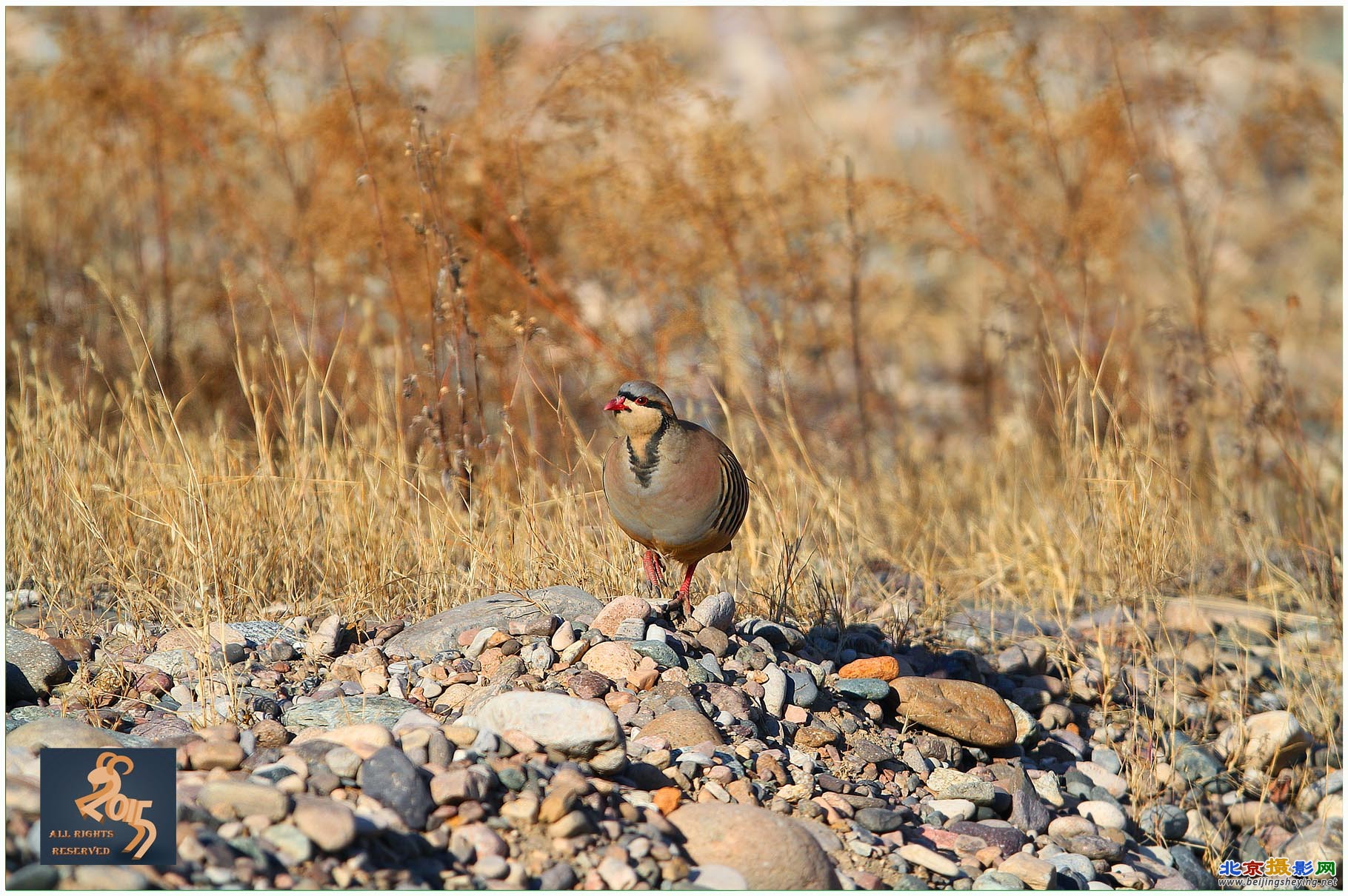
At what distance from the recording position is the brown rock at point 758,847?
8.88 ft

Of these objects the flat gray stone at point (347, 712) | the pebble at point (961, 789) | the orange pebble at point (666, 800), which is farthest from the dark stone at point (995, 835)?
the flat gray stone at point (347, 712)

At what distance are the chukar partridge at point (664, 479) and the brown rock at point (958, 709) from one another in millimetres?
814

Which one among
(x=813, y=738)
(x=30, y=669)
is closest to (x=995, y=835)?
(x=813, y=738)

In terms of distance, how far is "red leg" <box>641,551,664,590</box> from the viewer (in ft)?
13.4

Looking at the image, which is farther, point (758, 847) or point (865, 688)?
point (865, 688)

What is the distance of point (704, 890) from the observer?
102 inches

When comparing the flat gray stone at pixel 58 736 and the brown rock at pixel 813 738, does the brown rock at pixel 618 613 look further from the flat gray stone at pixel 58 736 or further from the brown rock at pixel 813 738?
the flat gray stone at pixel 58 736

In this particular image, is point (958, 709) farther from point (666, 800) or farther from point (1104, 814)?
point (666, 800)

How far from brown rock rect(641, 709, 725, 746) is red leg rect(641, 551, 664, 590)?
2.68ft

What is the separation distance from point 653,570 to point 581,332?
2298mm

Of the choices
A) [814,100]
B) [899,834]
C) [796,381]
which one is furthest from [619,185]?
[814,100]

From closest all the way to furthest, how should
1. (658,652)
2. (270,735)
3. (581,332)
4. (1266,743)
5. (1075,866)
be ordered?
(270,735), (1075,866), (658,652), (1266,743), (581,332)

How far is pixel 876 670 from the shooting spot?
13.0ft

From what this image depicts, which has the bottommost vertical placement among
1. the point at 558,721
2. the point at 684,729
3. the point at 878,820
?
the point at 878,820
